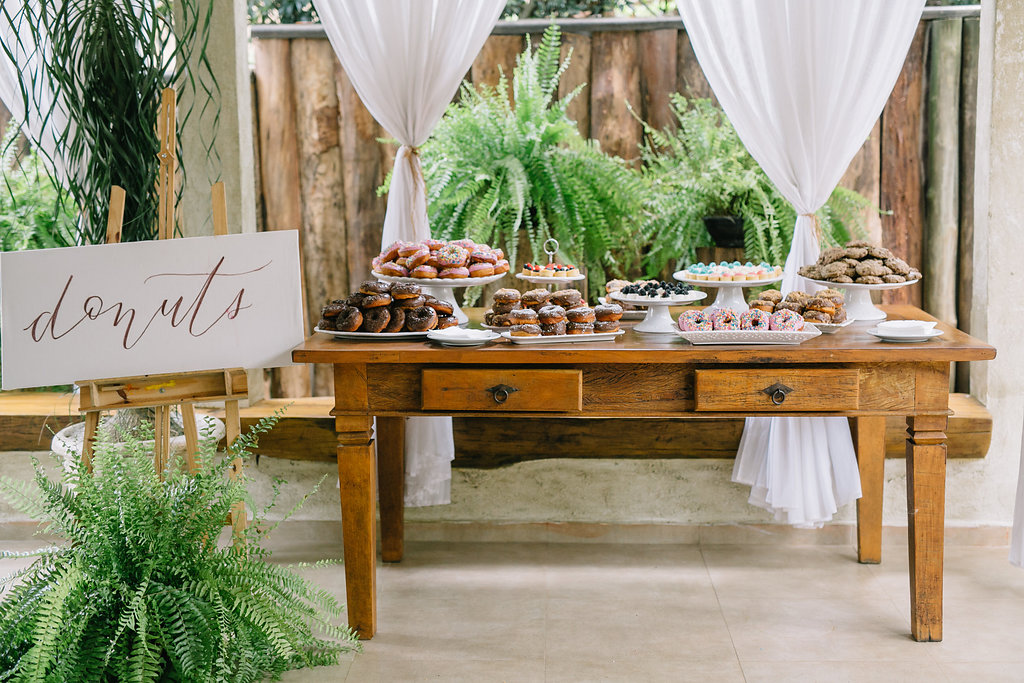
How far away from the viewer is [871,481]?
295cm

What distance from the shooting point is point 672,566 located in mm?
2973

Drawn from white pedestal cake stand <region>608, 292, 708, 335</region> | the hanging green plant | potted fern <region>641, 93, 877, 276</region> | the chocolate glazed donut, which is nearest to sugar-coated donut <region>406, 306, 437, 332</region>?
the chocolate glazed donut

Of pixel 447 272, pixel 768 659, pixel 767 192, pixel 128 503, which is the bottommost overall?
pixel 768 659

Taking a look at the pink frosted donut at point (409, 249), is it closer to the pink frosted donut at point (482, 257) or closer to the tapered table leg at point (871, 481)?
the pink frosted donut at point (482, 257)

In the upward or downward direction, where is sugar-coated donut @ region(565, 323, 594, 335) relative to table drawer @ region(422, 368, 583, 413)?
upward

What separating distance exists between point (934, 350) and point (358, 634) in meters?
1.55

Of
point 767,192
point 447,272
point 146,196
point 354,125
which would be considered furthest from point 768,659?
point 354,125

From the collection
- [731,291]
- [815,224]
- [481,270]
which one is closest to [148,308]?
[481,270]

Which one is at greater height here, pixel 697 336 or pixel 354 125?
pixel 354 125

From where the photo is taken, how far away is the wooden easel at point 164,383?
236cm

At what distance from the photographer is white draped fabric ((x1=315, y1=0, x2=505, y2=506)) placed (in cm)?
290

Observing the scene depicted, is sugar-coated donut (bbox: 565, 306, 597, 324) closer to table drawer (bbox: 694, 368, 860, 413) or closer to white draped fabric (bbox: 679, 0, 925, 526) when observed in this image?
table drawer (bbox: 694, 368, 860, 413)

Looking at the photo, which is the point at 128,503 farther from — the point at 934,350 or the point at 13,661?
the point at 934,350

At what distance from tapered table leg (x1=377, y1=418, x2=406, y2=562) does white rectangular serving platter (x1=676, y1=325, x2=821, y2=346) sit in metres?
1.05
